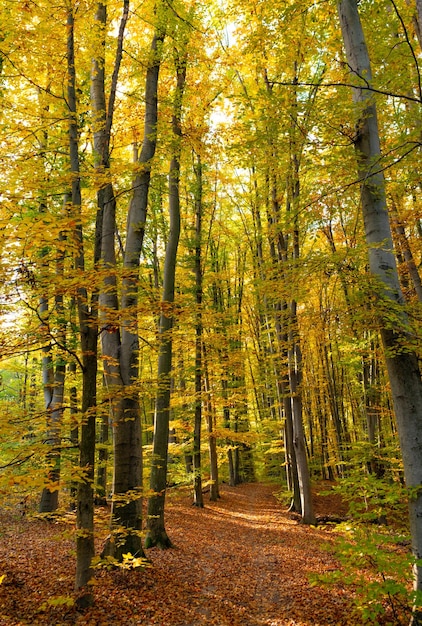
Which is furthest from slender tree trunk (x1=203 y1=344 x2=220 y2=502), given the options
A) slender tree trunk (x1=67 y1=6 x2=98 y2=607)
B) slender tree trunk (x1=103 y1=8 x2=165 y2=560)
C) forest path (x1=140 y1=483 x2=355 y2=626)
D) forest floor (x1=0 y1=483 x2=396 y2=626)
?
slender tree trunk (x1=67 y1=6 x2=98 y2=607)

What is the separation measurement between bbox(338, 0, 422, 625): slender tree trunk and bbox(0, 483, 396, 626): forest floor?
136cm

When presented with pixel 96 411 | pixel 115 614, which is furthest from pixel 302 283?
pixel 115 614

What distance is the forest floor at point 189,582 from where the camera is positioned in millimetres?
4672

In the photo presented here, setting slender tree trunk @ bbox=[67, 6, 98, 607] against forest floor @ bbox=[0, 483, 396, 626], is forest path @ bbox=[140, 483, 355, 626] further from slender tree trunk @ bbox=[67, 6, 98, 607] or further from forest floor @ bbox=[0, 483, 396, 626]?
slender tree trunk @ bbox=[67, 6, 98, 607]

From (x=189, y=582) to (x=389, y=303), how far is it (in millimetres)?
5592

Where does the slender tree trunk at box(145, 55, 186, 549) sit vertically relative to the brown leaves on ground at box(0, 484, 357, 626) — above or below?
above

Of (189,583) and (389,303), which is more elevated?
(389,303)

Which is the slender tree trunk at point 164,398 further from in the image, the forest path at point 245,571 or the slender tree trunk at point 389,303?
the slender tree trunk at point 389,303

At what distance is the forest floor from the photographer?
15.3 feet

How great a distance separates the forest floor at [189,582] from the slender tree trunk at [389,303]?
53.6 inches

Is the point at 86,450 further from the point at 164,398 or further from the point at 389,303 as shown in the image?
the point at 164,398

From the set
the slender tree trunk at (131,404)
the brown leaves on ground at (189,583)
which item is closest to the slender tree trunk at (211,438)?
the brown leaves on ground at (189,583)

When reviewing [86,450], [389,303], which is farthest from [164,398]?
[389,303]

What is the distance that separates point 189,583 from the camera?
623 centimetres
